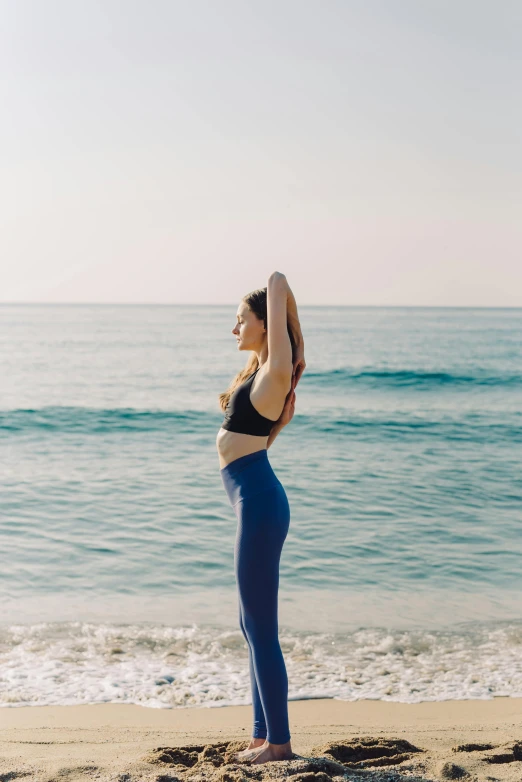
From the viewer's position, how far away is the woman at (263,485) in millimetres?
3588

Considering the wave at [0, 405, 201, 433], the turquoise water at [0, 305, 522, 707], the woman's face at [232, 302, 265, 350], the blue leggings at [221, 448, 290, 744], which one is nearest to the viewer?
the blue leggings at [221, 448, 290, 744]

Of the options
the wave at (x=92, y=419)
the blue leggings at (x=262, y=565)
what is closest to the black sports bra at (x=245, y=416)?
the blue leggings at (x=262, y=565)

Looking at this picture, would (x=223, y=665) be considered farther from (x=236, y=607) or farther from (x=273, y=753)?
(x=273, y=753)

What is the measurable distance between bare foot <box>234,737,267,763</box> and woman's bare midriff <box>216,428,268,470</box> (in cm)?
137

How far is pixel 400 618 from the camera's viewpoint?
7.28 m

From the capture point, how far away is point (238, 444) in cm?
370

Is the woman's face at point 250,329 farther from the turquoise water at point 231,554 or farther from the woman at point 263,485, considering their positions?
the turquoise water at point 231,554

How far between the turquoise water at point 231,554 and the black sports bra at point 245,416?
2556 mm

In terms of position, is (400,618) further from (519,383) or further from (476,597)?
(519,383)

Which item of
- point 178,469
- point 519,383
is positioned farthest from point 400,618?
point 519,383

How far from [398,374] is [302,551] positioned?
2250 cm

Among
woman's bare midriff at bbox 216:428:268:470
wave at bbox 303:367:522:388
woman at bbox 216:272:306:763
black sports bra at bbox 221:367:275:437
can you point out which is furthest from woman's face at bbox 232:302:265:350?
wave at bbox 303:367:522:388

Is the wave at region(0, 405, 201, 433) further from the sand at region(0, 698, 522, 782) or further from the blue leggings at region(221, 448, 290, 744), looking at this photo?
the blue leggings at region(221, 448, 290, 744)

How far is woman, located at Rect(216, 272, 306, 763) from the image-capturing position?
359 centimetres
